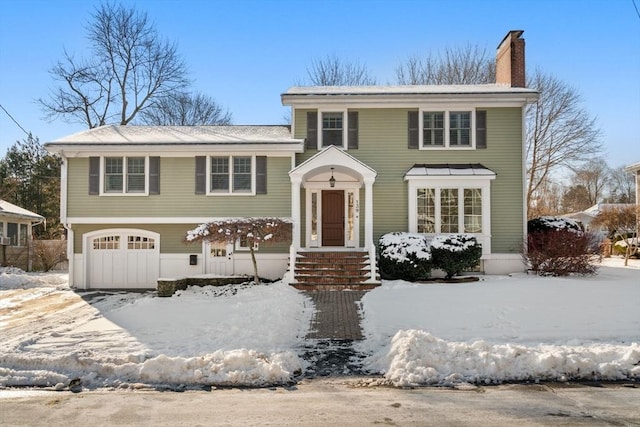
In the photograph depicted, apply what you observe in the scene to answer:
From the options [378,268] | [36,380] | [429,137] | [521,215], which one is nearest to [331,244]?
[378,268]

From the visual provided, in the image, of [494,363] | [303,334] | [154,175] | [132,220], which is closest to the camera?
[494,363]

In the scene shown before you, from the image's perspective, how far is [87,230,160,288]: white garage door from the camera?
16531mm

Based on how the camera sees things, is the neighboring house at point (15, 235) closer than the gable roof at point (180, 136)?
No

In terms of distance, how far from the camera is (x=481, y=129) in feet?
54.5

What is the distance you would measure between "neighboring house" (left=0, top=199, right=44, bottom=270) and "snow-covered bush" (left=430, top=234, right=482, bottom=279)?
2111cm

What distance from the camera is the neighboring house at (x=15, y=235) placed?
83.1ft

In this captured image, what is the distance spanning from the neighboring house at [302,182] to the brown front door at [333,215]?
1.32 feet

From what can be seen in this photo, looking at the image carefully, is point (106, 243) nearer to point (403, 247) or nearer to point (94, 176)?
point (94, 176)

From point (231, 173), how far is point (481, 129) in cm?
855

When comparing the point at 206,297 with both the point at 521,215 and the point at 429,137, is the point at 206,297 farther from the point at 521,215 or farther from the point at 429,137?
the point at 521,215

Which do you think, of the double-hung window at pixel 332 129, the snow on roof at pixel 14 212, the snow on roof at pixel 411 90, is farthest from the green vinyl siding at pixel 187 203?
the snow on roof at pixel 14 212

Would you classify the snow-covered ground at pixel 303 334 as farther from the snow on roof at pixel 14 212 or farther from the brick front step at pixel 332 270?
the snow on roof at pixel 14 212

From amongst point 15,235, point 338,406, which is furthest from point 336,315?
point 15,235

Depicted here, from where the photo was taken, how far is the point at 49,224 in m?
35.5
